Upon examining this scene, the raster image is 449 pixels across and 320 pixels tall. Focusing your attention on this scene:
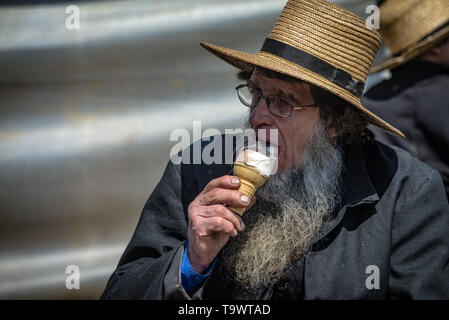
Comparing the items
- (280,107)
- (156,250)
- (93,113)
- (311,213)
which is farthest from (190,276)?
(93,113)

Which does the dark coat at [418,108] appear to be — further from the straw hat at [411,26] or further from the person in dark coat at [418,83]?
the straw hat at [411,26]

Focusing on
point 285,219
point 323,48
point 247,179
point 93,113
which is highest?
point 93,113

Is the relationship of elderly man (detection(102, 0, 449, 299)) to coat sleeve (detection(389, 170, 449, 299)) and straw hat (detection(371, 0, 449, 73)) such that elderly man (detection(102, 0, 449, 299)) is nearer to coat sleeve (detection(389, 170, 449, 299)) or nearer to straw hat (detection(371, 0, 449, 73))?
coat sleeve (detection(389, 170, 449, 299))

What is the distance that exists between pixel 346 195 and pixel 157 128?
1.70 m

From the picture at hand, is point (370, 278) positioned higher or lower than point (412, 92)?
lower

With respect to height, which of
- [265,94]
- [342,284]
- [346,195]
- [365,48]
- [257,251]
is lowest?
[342,284]

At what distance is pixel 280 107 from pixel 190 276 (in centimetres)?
91

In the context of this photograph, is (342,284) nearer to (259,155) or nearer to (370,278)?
(370,278)

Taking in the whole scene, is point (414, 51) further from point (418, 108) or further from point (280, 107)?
point (280, 107)

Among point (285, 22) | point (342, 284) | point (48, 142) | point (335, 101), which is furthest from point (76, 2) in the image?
point (342, 284)

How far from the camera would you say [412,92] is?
4004mm

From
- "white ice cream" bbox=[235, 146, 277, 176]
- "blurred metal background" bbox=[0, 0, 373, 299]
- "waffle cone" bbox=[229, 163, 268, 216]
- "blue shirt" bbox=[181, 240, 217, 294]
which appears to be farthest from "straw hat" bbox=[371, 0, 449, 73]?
"blue shirt" bbox=[181, 240, 217, 294]

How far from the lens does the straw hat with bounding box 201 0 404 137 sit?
251 centimetres

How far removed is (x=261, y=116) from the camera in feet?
8.31
